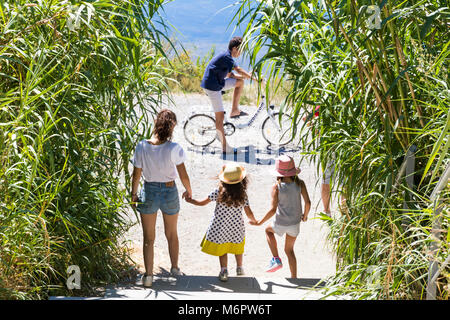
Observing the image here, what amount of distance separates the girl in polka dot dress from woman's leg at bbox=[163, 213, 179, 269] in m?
0.18

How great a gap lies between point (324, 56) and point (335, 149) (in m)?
0.67

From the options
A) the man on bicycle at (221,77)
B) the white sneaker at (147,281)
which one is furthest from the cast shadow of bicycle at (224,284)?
the man on bicycle at (221,77)

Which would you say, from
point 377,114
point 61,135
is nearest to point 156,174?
point 61,135

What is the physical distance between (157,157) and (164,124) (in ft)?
0.72

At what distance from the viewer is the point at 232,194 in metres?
4.43

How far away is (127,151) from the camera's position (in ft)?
14.3

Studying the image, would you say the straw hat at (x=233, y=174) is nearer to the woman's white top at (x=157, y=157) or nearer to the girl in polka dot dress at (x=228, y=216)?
the girl in polka dot dress at (x=228, y=216)

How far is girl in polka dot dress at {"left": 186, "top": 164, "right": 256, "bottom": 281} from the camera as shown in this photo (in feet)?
14.5

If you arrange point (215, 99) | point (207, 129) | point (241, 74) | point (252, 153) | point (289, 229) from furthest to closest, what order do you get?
point (207, 129) < point (252, 153) < point (241, 74) < point (215, 99) < point (289, 229)

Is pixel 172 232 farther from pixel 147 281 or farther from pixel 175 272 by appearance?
pixel 147 281

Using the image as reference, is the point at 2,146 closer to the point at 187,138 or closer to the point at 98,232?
the point at 98,232

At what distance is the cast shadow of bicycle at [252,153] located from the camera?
7.83 metres

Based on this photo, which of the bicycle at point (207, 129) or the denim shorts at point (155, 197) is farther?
the bicycle at point (207, 129)

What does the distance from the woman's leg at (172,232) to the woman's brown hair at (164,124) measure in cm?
57
